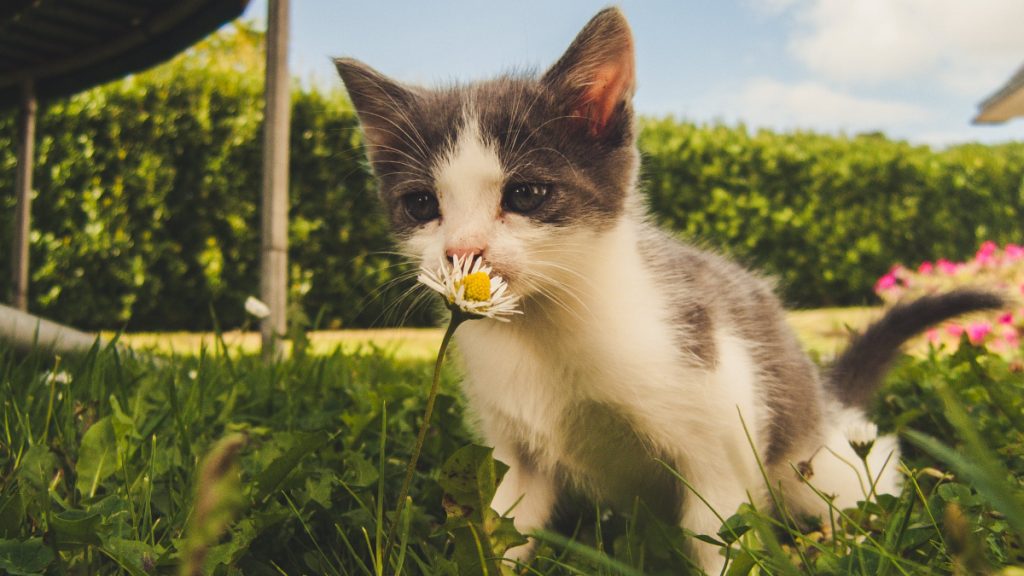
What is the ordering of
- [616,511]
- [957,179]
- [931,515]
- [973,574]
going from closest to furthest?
[973,574]
[931,515]
[616,511]
[957,179]

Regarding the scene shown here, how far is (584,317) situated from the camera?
161 centimetres

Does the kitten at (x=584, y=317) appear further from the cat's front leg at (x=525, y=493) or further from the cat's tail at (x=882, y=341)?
the cat's tail at (x=882, y=341)

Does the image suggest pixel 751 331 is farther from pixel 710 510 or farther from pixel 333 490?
pixel 333 490

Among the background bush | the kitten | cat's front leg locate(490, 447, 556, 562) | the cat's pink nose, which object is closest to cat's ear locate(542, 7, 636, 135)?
the kitten

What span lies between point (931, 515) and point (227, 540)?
1.29 metres

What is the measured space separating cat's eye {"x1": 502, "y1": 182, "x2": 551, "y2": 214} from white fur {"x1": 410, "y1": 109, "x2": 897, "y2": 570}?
1.0 inches

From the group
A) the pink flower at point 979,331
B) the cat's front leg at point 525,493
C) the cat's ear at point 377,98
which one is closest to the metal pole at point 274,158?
the cat's ear at point 377,98

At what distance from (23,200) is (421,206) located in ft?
15.7

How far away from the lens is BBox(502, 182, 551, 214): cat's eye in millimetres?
1610

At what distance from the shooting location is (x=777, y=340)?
79.1 inches

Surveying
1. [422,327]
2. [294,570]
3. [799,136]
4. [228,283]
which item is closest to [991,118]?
Result: [799,136]

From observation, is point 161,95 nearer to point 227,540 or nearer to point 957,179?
point 227,540

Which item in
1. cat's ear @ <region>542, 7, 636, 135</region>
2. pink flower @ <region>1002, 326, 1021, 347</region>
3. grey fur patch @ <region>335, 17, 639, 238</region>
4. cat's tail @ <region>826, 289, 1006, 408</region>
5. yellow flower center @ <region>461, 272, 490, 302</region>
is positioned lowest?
pink flower @ <region>1002, 326, 1021, 347</region>

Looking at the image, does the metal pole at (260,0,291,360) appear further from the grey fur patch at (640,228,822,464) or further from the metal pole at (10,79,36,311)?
the metal pole at (10,79,36,311)
